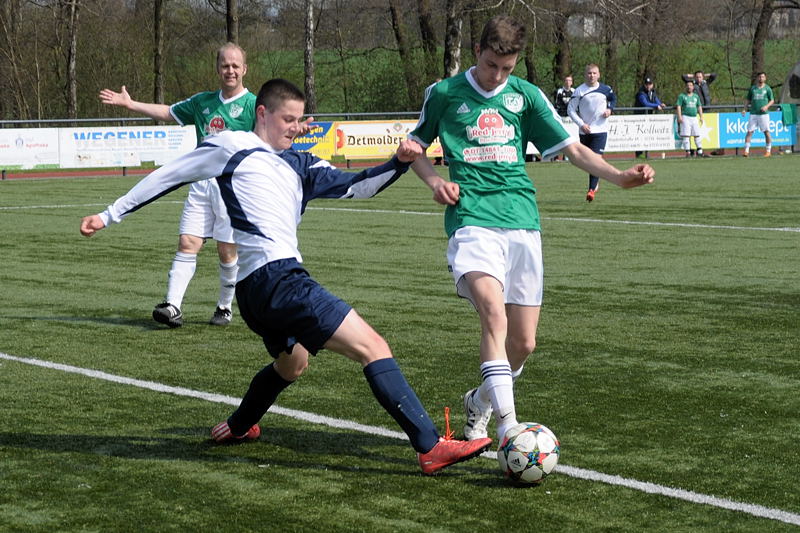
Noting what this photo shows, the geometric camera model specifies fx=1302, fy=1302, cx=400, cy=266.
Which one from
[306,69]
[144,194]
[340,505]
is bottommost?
[340,505]

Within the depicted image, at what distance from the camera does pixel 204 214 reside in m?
9.22

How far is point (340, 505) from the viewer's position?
4.70 meters

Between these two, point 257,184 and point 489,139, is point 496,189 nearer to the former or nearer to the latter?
point 489,139

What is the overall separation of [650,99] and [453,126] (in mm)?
30987

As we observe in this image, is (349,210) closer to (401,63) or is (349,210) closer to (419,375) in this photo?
(419,375)

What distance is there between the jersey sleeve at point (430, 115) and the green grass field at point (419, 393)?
1327mm

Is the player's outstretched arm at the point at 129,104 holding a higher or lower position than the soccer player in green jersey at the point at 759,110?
lower

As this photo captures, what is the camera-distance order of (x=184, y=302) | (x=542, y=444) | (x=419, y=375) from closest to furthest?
(x=542, y=444) < (x=419, y=375) < (x=184, y=302)

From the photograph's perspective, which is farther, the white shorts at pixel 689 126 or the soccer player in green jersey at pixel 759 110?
the white shorts at pixel 689 126

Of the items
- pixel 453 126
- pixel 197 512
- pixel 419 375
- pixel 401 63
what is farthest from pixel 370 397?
pixel 401 63

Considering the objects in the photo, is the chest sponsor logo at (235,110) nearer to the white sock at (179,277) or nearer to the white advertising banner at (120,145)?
the white sock at (179,277)

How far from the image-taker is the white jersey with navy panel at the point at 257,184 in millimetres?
5254

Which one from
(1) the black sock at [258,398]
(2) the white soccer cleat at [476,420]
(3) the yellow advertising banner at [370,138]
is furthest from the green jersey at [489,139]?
(3) the yellow advertising banner at [370,138]

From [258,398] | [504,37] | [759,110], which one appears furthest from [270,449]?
[759,110]
